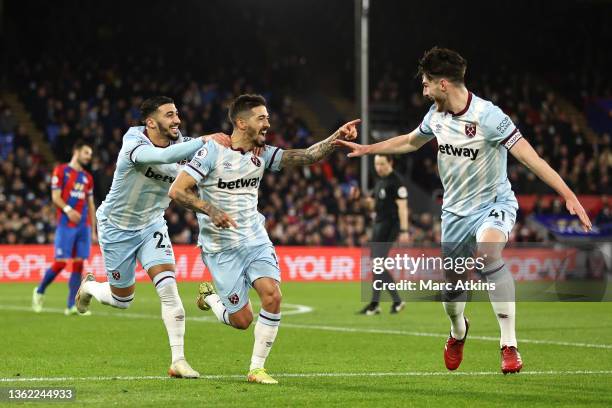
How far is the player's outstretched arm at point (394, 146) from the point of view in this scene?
934 cm

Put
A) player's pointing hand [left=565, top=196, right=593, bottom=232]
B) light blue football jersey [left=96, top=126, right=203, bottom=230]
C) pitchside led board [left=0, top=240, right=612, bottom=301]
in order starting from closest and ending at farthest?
player's pointing hand [left=565, top=196, right=593, bottom=232], light blue football jersey [left=96, top=126, right=203, bottom=230], pitchside led board [left=0, top=240, right=612, bottom=301]

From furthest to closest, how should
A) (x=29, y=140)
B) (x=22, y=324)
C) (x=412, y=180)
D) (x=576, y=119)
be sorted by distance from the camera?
(x=576, y=119) < (x=412, y=180) < (x=29, y=140) < (x=22, y=324)

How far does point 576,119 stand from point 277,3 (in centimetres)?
1195

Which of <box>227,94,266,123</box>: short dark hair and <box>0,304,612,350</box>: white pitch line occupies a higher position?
<box>227,94,266,123</box>: short dark hair

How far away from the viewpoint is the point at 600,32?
41.9 m

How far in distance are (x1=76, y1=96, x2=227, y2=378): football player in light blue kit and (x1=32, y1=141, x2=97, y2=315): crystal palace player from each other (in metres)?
6.18

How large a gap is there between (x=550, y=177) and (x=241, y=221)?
7.98 feet

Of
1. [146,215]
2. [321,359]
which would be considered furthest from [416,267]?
[146,215]

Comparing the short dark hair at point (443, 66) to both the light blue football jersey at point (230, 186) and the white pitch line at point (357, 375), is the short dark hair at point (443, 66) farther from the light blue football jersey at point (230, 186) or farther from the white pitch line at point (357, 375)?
the white pitch line at point (357, 375)

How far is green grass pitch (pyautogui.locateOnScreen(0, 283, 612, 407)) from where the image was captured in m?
8.00

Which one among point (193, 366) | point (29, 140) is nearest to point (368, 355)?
point (193, 366)

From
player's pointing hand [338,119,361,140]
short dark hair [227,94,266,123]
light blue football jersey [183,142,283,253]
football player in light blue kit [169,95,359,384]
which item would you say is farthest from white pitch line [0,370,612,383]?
short dark hair [227,94,266,123]

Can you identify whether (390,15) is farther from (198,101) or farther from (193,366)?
(193,366)

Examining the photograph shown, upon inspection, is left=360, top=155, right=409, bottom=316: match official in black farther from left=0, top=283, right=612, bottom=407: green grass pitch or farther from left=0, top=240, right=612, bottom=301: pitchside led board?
left=0, top=240, right=612, bottom=301: pitchside led board
